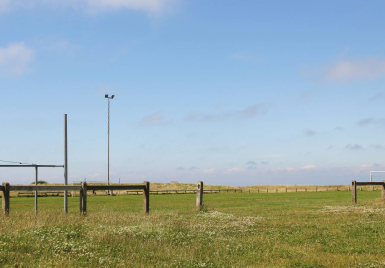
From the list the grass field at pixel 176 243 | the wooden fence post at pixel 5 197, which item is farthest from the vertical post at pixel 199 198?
the wooden fence post at pixel 5 197

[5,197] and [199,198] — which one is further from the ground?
[5,197]

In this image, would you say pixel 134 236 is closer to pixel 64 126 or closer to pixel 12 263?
pixel 12 263

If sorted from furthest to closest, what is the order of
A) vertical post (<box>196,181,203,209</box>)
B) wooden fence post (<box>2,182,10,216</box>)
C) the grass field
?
vertical post (<box>196,181,203,209</box>)
wooden fence post (<box>2,182,10,216</box>)
the grass field

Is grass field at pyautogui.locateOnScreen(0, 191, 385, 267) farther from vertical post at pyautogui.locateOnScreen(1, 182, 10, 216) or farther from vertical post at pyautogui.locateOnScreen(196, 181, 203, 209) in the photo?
vertical post at pyautogui.locateOnScreen(196, 181, 203, 209)

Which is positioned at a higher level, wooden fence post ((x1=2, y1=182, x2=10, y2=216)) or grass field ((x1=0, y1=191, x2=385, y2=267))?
wooden fence post ((x1=2, y1=182, x2=10, y2=216))

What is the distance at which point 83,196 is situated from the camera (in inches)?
565

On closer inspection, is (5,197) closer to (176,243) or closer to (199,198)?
(176,243)

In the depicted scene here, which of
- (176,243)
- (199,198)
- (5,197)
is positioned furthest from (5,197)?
(199,198)

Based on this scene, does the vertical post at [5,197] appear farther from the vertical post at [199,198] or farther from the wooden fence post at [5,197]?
the vertical post at [199,198]

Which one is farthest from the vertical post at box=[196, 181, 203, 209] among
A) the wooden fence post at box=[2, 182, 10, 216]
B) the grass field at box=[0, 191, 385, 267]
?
the wooden fence post at box=[2, 182, 10, 216]

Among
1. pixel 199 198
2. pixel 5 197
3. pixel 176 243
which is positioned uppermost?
pixel 5 197

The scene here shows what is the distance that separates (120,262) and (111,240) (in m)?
1.68


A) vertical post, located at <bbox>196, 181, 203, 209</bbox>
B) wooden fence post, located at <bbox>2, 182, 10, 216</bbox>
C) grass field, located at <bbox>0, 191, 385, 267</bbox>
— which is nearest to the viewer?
grass field, located at <bbox>0, 191, 385, 267</bbox>

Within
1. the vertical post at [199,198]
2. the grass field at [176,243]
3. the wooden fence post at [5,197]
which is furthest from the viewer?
the vertical post at [199,198]
